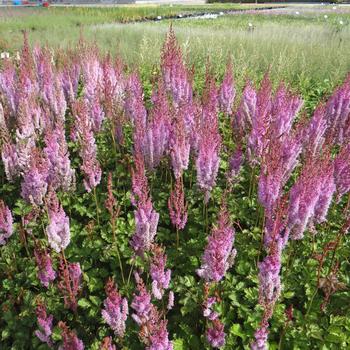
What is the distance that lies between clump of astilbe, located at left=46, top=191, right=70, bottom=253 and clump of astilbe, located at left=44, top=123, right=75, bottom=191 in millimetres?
864

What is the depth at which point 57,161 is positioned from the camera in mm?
3646

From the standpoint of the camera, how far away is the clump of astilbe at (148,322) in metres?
2.21

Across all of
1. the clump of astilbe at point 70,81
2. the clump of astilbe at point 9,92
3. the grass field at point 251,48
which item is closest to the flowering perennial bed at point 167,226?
the clump of astilbe at point 9,92

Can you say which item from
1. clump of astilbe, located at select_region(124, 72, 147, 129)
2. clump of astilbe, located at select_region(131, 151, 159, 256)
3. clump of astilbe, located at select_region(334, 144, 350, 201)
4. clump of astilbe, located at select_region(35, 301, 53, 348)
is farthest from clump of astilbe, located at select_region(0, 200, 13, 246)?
clump of astilbe, located at select_region(334, 144, 350, 201)

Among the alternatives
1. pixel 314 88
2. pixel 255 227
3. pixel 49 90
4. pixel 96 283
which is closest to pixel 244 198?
pixel 255 227

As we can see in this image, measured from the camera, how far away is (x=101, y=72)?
19.1ft

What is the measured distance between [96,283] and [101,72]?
11.9 feet

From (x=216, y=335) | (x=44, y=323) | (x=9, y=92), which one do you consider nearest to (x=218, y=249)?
(x=216, y=335)

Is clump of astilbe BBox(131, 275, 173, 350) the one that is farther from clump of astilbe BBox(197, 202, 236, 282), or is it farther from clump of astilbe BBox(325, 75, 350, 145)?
clump of astilbe BBox(325, 75, 350, 145)

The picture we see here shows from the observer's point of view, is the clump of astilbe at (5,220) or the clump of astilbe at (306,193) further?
the clump of astilbe at (5,220)

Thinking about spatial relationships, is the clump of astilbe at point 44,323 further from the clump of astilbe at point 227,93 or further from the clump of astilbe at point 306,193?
the clump of astilbe at point 227,93

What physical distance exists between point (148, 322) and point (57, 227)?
1.00 meters

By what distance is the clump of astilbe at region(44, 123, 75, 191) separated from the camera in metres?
3.58

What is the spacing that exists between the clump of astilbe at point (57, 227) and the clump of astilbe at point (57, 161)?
34.0 inches
